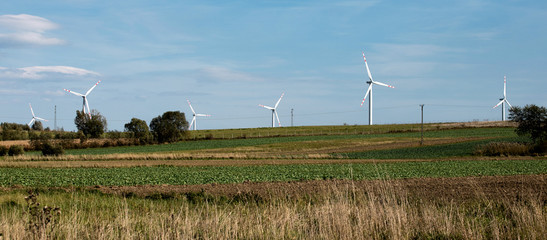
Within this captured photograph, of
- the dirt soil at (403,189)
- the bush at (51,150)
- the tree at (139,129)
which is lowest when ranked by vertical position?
the dirt soil at (403,189)

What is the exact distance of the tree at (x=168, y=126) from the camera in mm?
99438

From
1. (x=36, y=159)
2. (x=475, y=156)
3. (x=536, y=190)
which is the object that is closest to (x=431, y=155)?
(x=475, y=156)

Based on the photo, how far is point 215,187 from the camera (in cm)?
2695

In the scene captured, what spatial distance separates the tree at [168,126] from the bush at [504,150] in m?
57.7

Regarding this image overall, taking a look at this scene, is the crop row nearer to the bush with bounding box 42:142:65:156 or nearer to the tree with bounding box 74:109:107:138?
the bush with bounding box 42:142:65:156

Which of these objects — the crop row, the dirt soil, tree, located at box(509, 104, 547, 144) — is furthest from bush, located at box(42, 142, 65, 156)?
tree, located at box(509, 104, 547, 144)

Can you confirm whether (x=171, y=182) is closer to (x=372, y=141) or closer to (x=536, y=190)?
(x=536, y=190)

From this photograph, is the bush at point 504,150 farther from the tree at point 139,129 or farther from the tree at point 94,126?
the tree at point 94,126

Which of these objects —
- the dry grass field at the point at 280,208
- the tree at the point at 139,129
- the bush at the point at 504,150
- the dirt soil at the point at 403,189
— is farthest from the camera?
the tree at the point at 139,129

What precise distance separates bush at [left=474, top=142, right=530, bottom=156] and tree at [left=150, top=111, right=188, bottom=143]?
189 feet

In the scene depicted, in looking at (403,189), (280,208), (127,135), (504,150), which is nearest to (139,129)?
(127,135)

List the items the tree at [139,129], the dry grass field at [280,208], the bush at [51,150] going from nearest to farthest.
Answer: the dry grass field at [280,208] < the bush at [51,150] < the tree at [139,129]

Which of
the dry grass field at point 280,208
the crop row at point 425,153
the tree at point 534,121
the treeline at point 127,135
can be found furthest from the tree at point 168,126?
the tree at point 534,121

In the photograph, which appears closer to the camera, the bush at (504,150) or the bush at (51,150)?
the bush at (504,150)
